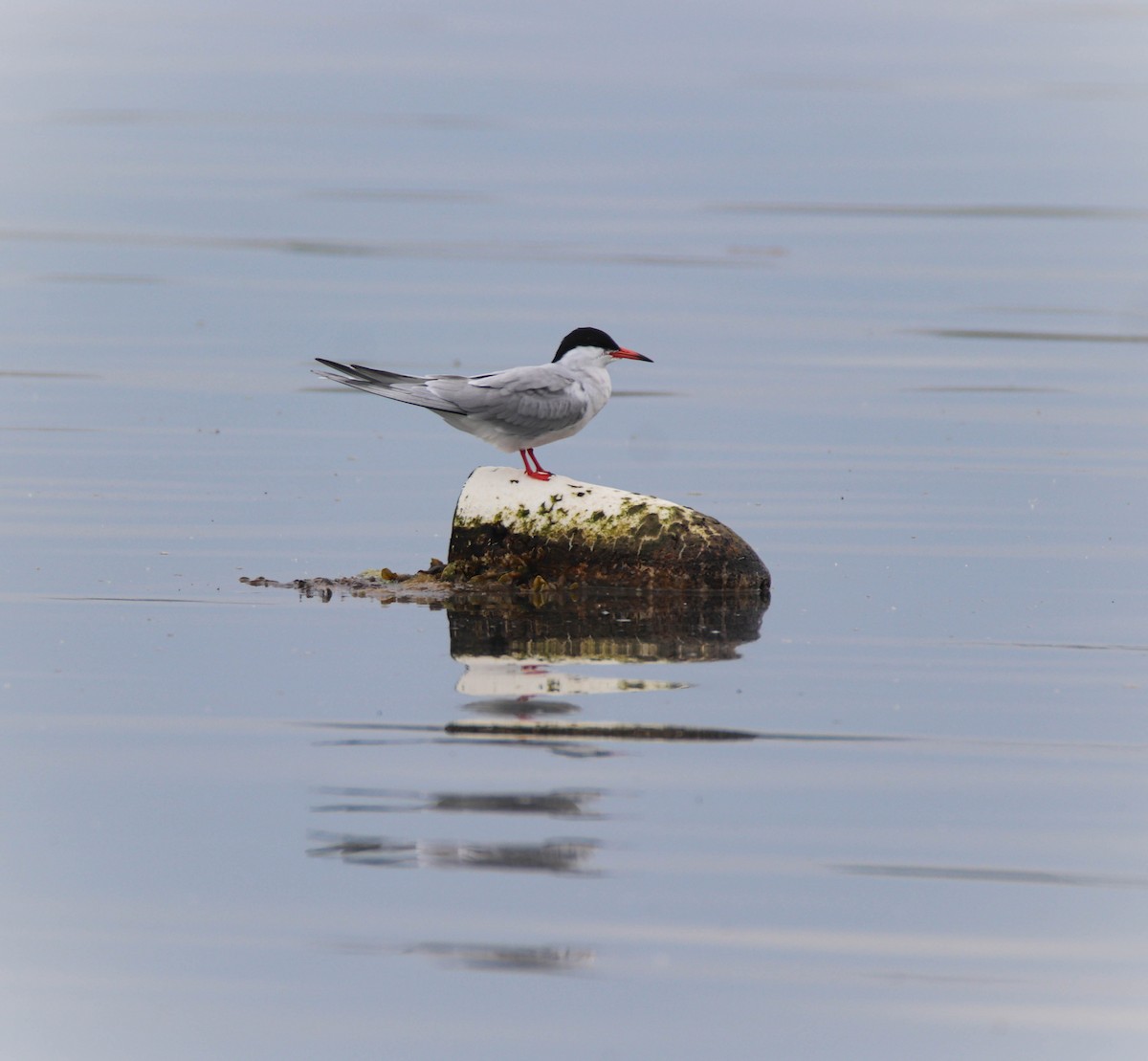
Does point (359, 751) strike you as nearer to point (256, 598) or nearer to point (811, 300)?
point (256, 598)

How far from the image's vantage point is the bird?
10.2m

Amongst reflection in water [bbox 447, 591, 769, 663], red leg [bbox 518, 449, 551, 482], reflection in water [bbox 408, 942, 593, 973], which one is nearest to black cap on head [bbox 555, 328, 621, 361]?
red leg [bbox 518, 449, 551, 482]

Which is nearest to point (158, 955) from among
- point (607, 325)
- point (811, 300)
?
point (607, 325)

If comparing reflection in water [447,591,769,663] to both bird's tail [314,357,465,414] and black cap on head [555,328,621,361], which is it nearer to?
bird's tail [314,357,465,414]

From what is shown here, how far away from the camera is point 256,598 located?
9156mm

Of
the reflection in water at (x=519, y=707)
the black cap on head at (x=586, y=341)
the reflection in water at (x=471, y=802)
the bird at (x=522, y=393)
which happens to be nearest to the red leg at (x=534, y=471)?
the bird at (x=522, y=393)

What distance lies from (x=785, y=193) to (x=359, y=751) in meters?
22.4

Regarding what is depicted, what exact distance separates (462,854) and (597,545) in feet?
13.4

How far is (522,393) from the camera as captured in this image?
1020 centimetres

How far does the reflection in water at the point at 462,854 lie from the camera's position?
5863mm

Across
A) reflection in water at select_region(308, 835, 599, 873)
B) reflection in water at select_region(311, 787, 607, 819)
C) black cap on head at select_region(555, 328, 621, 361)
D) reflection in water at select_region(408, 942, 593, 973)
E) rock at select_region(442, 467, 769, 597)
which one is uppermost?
black cap on head at select_region(555, 328, 621, 361)

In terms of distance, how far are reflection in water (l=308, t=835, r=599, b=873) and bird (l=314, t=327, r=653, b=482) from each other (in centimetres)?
436

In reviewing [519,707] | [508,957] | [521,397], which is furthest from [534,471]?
[508,957]

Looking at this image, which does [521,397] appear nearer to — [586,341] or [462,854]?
[586,341]
